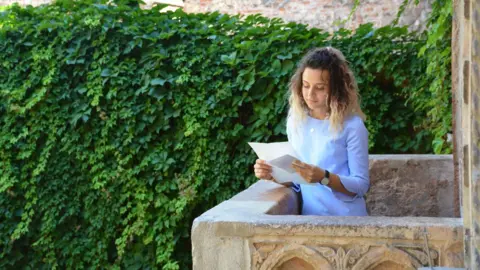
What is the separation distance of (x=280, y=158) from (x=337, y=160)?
378 mm

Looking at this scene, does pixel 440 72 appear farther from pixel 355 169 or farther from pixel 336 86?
pixel 355 169

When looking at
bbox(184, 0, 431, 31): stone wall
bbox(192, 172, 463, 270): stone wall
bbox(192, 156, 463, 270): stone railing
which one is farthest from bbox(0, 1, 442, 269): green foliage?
bbox(184, 0, 431, 31): stone wall

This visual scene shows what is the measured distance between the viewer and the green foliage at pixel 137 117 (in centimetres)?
560

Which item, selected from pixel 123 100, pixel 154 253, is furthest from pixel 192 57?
pixel 154 253

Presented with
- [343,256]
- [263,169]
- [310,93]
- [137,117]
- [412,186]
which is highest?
[310,93]

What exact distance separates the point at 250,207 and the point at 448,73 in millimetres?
2434

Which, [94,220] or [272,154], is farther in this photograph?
[94,220]

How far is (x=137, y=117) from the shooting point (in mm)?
5883

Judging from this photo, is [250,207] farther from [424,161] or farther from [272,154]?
[424,161]

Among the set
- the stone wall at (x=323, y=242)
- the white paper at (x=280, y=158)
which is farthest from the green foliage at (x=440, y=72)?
the stone wall at (x=323, y=242)

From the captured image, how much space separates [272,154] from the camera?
11.0ft

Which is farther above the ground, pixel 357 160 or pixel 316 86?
pixel 316 86

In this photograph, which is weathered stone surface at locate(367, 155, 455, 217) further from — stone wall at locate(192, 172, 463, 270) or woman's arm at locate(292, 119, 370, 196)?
stone wall at locate(192, 172, 463, 270)

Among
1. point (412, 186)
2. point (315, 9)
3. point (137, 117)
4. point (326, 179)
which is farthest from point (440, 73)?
point (315, 9)
